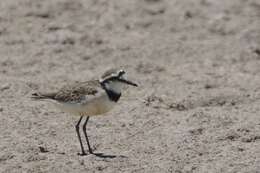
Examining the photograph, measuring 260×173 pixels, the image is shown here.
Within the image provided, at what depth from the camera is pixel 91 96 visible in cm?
802

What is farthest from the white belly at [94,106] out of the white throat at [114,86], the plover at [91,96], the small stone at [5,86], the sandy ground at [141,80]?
the small stone at [5,86]

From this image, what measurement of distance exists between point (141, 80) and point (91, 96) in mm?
2283

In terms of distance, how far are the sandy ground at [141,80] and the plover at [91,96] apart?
16.5 inches

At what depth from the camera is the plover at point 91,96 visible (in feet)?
26.2

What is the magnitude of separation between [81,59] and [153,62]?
0.94m

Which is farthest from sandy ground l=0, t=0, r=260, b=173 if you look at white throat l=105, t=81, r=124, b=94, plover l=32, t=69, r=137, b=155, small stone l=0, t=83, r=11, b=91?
white throat l=105, t=81, r=124, b=94

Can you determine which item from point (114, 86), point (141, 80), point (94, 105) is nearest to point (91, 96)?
point (94, 105)

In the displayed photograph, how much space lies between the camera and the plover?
800 centimetres

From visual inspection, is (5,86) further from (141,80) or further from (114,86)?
(114,86)

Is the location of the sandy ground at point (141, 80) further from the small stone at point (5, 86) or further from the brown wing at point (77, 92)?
the brown wing at point (77, 92)

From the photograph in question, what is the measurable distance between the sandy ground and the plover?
16.5 inches

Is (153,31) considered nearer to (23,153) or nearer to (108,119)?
(108,119)

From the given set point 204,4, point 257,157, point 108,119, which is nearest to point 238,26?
point 204,4

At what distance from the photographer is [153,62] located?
428 inches
